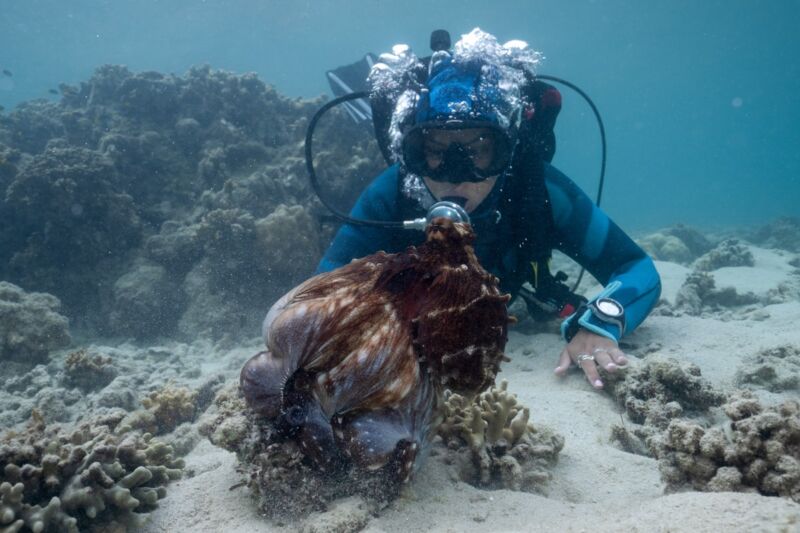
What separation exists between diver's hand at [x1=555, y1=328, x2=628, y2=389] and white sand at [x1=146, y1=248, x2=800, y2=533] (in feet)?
0.48

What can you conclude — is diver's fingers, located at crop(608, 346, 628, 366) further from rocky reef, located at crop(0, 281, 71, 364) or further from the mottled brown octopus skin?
rocky reef, located at crop(0, 281, 71, 364)

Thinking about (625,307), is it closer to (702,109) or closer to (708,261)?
(708,261)

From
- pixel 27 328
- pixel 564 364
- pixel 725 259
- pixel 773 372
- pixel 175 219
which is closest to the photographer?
pixel 773 372

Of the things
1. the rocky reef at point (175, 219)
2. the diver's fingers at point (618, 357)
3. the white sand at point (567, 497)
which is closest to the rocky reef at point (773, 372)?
the white sand at point (567, 497)

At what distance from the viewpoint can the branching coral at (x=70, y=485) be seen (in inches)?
79.7

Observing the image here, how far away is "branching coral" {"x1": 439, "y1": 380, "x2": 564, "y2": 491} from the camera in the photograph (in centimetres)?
242

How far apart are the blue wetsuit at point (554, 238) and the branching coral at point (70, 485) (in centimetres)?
270

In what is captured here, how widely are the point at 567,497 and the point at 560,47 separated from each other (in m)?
102

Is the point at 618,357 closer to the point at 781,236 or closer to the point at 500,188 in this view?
the point at 500,188

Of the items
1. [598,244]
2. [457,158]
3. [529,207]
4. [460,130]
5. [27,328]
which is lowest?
[27,328]

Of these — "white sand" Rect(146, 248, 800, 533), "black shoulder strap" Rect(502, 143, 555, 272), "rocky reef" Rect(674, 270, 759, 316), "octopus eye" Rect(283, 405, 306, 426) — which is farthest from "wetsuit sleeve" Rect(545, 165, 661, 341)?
"octopus eye" Rect(283, 405, 306, 426)

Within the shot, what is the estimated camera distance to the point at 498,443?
254cm

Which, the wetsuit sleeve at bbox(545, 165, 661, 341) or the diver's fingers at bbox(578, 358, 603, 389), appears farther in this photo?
the wetsuit sleeve at bbox(545, 165, 661, 341)

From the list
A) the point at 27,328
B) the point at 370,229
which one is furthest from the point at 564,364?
the point at 27,328
